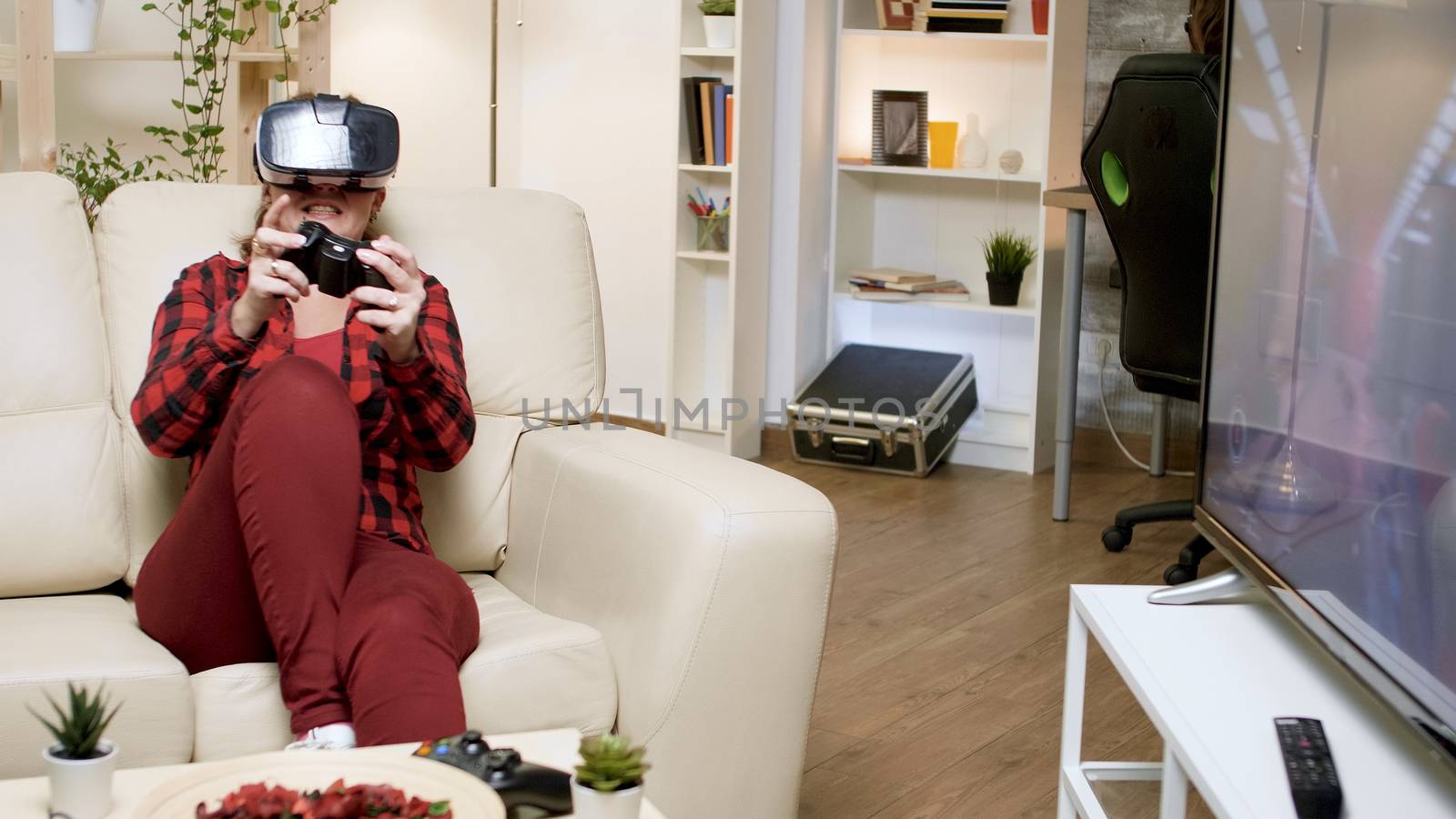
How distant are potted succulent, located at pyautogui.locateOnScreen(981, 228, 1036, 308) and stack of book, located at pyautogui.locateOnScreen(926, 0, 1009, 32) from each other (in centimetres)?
60

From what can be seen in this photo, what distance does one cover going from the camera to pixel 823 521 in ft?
5.27

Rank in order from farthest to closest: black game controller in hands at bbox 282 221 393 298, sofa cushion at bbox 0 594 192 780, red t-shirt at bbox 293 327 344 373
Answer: red t-shirt at bbox 293 327 344 373
black game controller in hands at bbox 282 221 393 298
sofa cushion at bbox 0 594 192 780

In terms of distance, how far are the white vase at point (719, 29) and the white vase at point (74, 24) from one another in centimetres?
159

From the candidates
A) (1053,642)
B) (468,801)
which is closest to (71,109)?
(1053,642)

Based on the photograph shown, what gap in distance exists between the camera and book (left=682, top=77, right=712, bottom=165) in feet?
13.5

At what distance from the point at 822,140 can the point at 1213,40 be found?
142 centimetres

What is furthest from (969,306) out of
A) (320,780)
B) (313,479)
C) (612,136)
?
(320,780)

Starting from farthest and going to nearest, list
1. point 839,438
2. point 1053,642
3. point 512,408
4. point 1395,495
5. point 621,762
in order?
point 839,438, point 1053,642, point 512,408, point 1395,495, point 621,762

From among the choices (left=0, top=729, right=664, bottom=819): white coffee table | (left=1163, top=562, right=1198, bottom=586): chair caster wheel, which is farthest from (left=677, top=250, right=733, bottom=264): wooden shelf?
(left=0, top=729, right=664, bottom=819): white coffee table

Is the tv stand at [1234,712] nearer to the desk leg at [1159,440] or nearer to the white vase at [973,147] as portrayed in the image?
the desk leg at [1159,440]

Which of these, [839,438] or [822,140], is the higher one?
[822,140]

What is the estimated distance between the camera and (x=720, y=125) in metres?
4.13

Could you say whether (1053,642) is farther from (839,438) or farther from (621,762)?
(621,762)

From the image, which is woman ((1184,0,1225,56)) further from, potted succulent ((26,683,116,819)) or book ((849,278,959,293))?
potted succulent ((26,683,116,819))
